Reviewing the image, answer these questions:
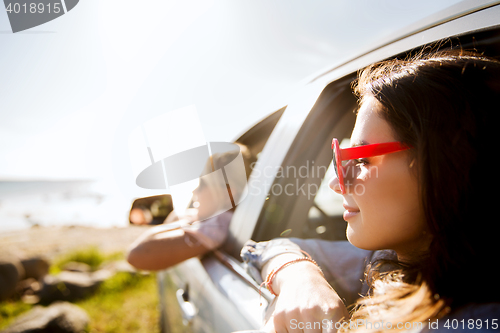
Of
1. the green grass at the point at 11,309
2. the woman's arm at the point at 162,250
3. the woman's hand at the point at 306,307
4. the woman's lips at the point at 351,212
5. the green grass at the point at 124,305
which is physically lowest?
the green grass at the point at 124,305

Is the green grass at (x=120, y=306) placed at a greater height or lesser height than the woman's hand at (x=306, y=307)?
lesser

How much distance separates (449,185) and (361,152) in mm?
275

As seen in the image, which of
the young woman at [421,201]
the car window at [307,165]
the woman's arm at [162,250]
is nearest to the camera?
the young woman at [421,201]

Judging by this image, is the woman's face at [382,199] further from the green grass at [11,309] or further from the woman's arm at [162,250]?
the green grass at [11,309]

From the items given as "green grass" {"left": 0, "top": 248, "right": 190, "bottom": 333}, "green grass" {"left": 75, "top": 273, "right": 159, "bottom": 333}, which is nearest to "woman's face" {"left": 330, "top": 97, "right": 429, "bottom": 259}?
"green grass" {"left": 0, "top": 248, "right": 190, "bottom": 333}

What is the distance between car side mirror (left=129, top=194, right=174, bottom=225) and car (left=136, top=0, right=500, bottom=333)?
1.04 meters

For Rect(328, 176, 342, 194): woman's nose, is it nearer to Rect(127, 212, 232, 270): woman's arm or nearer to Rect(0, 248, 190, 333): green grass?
Rect(127, 212, 232, 270): woman's arm

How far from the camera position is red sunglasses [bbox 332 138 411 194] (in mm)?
946

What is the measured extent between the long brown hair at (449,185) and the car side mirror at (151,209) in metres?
2.29

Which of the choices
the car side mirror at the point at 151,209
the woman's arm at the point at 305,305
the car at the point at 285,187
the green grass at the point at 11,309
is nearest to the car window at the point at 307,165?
the car at the point at 285,187

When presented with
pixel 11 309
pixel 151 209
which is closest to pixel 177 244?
pixel 151 209

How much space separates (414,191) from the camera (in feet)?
2.95

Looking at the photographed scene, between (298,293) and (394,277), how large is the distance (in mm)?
314

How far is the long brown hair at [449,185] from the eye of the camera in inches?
28.0
